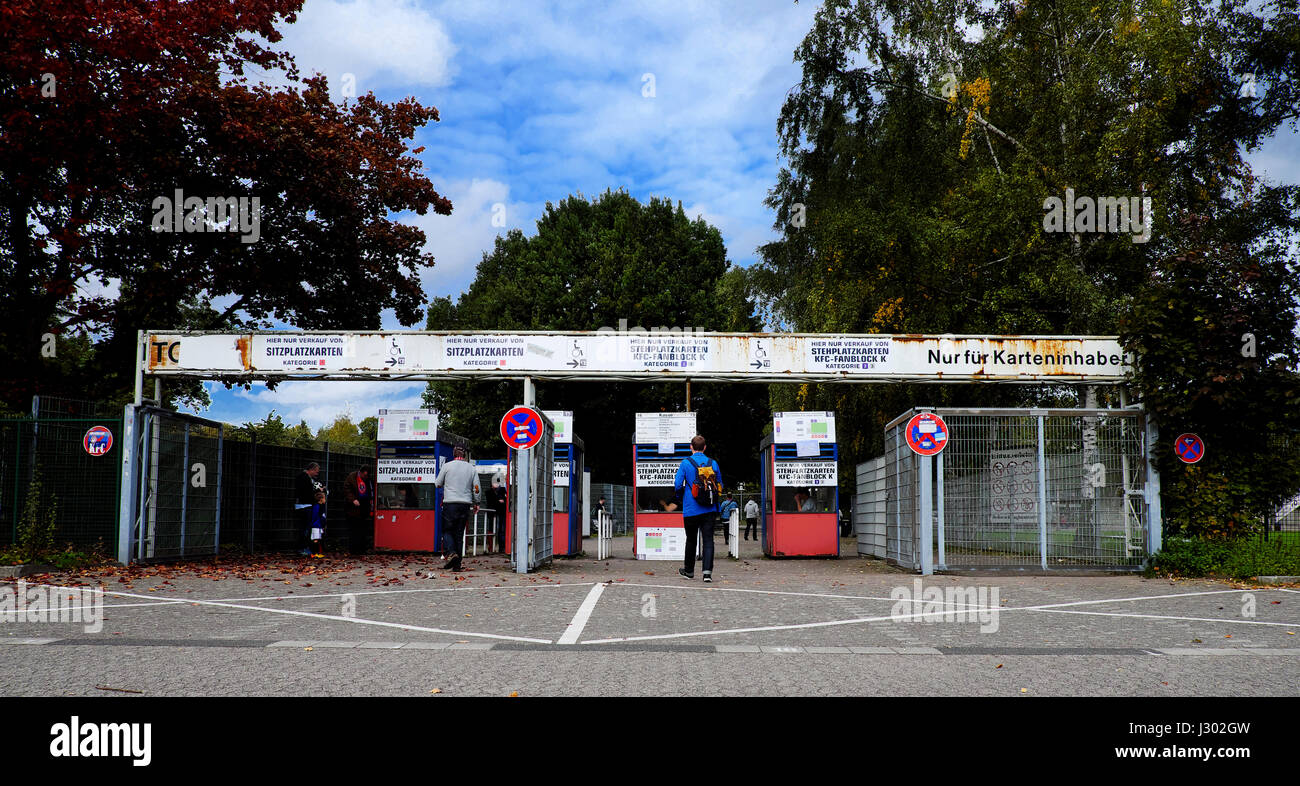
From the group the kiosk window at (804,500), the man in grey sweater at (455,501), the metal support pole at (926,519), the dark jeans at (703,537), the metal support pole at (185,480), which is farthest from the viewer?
the kiosk window at (804,500)

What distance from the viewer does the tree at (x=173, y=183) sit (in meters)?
17.1

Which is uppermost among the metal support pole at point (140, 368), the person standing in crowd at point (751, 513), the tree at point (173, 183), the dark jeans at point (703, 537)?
the tree at point (173, 183)

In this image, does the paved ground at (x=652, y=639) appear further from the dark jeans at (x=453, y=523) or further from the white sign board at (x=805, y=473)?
the white sign board at (x=805, y=473)

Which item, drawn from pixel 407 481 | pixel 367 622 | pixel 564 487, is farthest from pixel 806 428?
pixel 367 622

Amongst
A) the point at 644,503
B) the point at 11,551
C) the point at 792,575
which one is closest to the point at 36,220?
the point at 11,551

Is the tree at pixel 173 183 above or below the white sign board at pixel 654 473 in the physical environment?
above

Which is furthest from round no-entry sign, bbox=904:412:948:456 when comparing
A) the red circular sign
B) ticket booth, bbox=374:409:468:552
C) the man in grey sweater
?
the red circular sign

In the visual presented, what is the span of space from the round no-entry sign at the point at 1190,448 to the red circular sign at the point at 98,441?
55.8 ft

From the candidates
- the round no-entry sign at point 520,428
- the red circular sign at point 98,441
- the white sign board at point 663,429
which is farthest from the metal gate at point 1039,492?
the red circular sign at point 98,441

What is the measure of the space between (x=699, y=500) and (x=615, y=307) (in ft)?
76.9

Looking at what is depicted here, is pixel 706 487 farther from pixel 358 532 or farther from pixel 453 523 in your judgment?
pixel 358 532

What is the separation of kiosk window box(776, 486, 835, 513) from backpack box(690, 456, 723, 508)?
7.90 m

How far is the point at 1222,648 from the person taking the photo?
24.8 ft

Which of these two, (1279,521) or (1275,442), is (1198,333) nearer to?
(1275,442)
